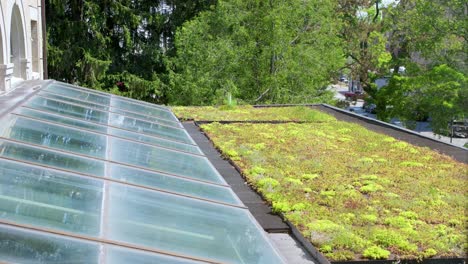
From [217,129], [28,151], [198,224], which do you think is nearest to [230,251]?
[198,224]

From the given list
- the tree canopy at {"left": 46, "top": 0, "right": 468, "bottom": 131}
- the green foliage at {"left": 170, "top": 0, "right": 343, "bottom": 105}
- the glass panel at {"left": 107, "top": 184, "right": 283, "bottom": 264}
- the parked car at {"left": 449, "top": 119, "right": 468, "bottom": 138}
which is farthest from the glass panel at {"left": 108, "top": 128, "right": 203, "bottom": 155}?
the parked car at {"left": 449, "top": 119, "right": 468, "bottom": 138}

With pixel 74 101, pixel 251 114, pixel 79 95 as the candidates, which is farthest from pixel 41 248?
pixel 251 114

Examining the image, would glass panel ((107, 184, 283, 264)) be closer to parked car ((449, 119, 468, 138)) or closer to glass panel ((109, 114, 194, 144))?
glass panel ((109, 114, 194, 144))

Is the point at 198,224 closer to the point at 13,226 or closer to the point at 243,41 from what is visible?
the point at 13,226

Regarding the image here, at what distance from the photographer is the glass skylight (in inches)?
114

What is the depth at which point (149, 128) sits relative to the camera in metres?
8.04

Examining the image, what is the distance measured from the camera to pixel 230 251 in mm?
3279

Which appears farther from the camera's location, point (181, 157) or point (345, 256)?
point (181, 157)

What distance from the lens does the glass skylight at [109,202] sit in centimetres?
289

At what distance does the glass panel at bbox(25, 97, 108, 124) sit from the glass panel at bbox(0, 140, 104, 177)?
2604 millimetres

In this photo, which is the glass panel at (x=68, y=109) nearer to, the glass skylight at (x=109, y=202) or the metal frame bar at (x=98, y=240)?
the glass skylight at (x=109, y=202)

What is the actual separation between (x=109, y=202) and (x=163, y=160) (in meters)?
2.08

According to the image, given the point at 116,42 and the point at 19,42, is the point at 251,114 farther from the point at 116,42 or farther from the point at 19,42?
the point at 116,42

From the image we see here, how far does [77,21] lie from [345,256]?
25.4 metres
